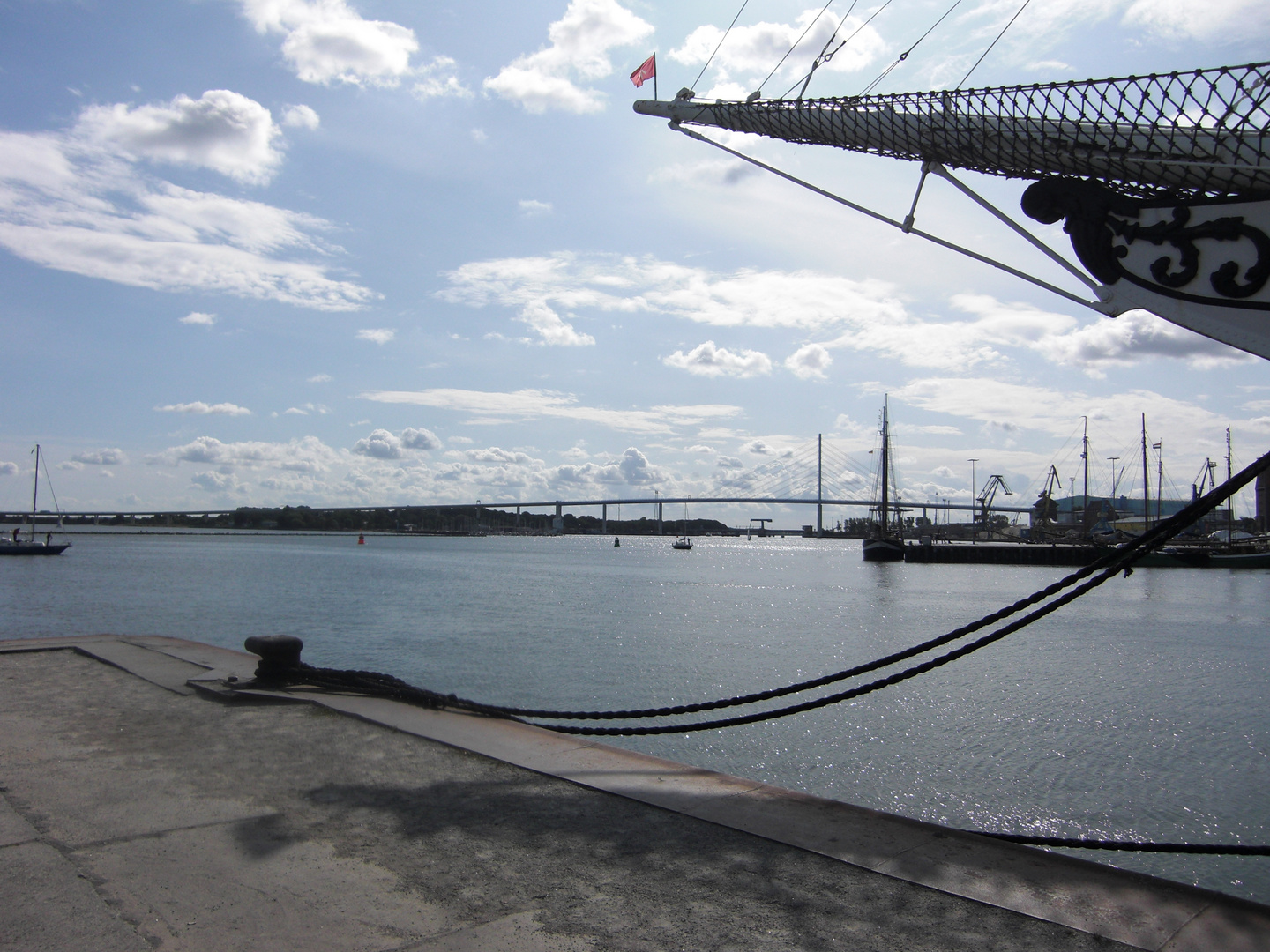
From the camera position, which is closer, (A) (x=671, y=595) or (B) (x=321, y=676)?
(B) (x=321, y=676)

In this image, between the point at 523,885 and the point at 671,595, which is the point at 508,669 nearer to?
the point at 523,885

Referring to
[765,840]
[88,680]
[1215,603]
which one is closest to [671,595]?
[1215,603]

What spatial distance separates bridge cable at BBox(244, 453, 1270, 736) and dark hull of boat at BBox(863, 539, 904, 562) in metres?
87.1

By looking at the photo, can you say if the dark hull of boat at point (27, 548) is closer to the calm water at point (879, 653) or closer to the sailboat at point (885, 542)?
the calm water at point (879, 653)

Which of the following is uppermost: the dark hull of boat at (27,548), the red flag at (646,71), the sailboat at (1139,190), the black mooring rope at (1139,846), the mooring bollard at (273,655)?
the red flag at (646,71)

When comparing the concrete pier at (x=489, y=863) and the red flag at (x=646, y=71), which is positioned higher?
the red flag at (x=646, y=71)

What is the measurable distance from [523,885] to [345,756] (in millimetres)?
2371

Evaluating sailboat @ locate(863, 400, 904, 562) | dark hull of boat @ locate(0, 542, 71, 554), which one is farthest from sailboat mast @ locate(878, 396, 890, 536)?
dark hull of boat @ locate(0, 542, 71, 554)

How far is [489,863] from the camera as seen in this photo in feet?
12.5

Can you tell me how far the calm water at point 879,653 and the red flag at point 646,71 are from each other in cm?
823

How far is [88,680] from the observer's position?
810 centimetres

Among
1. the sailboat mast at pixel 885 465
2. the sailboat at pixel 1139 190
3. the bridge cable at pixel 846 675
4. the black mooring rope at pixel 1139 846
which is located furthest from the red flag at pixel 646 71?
the sailboat mast at pixel 885 465

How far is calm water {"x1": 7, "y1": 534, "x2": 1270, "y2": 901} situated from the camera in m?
10.6

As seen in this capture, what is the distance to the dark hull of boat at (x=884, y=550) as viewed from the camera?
91.1 m
